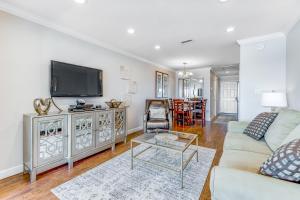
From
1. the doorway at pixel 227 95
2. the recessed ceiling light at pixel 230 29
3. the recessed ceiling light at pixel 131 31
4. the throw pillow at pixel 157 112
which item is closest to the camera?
the recessed ceiling light at pixel 230 29

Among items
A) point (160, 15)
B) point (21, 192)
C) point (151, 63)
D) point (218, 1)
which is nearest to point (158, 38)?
point (160, 15)

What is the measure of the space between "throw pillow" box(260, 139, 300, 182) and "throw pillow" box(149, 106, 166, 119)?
3077 millimetres

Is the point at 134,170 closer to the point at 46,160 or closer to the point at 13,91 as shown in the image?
the point at 46,160

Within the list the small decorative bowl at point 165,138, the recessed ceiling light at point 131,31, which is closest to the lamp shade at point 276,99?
the small decorative bowl at point 165,138

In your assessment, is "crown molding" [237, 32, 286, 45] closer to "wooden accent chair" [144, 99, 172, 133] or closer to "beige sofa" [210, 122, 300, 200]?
"wooden accent chair" [144, 99, 172, 133]

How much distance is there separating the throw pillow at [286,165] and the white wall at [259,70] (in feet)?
8.25

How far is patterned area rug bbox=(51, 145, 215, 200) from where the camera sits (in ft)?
5.43

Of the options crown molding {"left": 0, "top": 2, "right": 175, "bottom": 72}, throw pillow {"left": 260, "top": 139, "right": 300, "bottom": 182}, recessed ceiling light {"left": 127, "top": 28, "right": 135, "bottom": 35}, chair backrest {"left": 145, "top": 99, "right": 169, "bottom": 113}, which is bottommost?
throw pillow {"left": 260, "top": 139, "right": 300, "bottom": 182}

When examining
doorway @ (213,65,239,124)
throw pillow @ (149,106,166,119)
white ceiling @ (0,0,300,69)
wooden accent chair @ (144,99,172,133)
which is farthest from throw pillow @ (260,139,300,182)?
doorway @ (213,65,239,124)

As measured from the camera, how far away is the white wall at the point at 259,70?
2920 mm

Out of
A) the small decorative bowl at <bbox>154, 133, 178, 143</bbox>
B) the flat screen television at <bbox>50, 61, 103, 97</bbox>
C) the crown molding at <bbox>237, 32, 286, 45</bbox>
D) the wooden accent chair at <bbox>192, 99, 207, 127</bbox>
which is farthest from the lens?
the wooden accent chair at <bbox>192, 99, 207, 127</bbox>

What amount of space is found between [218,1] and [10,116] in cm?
304

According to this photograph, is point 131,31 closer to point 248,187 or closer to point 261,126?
point 261,126

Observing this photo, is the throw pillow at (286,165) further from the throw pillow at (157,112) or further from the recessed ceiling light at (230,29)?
the throw pillow at (157,112)
